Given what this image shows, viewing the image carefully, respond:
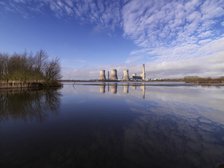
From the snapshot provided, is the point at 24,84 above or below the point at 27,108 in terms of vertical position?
above

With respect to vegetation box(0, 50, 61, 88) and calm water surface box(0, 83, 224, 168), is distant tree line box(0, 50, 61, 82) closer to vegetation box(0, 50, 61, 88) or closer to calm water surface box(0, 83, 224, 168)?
vegetation box(0, 50, 61, 88)

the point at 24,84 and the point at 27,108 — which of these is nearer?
the point at 27,108

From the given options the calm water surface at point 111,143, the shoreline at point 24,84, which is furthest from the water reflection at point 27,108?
the shoreline at point 24,84

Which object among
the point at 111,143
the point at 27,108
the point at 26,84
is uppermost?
the point at 26,84

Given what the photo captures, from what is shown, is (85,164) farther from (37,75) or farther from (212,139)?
(37,75)

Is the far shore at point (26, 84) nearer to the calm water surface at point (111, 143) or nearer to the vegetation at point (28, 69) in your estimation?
the vegetation at point (28, 69)

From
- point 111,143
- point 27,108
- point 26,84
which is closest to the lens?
point 111,143

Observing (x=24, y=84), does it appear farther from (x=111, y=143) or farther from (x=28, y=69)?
(x=111, y=143)

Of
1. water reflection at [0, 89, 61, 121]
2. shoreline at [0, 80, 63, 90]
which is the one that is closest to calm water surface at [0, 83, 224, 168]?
water reflection at [0, 89, 61, 121]

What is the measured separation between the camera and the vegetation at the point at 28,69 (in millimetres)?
43750

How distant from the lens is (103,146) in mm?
7066

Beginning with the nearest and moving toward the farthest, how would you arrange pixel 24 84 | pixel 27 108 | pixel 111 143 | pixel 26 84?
pixel 111 143 < pixel 27 108 < pixel 24 84 < pixel 26 84

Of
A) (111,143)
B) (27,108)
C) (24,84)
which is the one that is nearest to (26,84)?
(24,84)

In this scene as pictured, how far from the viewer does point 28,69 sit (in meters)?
48.0
